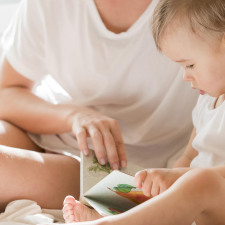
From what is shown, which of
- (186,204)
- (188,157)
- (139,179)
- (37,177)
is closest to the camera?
(186,204)

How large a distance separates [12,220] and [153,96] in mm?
622

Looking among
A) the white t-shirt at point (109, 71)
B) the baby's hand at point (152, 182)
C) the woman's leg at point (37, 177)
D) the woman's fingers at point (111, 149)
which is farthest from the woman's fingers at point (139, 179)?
the white t-shirt at point (109, 71)

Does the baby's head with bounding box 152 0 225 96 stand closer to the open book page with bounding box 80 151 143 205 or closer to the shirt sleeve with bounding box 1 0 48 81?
the open book page with bounding box 80 151 143 205

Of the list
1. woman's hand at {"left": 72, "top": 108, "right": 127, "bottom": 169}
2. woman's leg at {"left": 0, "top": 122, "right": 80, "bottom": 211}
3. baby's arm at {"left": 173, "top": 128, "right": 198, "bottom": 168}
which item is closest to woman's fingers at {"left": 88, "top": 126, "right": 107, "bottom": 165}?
woman's hand at {"left": 72, "top": 108, "right": 127, "bottom": 169}

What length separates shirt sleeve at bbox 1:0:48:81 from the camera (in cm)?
174

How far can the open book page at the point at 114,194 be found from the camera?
1.26 meters

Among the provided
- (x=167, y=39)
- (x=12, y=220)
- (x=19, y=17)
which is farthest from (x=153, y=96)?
(x=12, y=220)

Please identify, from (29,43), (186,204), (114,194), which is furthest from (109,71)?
(186,204)

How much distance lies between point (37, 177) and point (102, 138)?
0.20 metres

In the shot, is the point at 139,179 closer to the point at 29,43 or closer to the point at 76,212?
the point at 76,212

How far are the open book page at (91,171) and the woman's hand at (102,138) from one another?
15 mm

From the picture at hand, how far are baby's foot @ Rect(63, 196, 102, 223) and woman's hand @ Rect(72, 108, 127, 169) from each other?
188 millimetres

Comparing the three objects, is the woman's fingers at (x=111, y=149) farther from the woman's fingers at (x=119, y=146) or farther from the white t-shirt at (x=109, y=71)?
the white t-shirt at (x=109, y=71)

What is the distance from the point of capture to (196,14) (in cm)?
132
